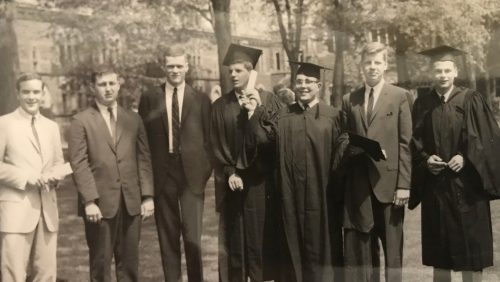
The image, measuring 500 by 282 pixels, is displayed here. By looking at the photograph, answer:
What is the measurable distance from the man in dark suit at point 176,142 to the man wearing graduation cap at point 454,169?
43.6 inches

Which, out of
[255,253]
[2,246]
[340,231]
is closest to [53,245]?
[2,246]

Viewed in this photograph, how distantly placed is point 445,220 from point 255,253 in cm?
95

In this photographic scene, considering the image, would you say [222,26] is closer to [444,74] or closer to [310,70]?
[310,70]

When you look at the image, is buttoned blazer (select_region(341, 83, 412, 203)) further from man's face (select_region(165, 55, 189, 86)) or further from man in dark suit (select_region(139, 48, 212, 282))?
man's face (select_region(165, 55, 189, 86))

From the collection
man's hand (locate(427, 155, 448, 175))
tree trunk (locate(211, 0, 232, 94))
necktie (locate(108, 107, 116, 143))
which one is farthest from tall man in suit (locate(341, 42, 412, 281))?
necktie (locate(108, 107, 116, 143))

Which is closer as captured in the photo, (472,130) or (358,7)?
(472,130)

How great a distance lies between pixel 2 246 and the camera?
298 cm

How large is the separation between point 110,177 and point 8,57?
38.0 inches

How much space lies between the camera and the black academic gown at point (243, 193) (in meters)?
2.91

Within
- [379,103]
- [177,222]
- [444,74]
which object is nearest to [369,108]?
[379,103]

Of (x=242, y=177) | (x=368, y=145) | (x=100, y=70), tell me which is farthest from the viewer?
(x=100, y=70)

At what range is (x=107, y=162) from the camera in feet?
9.77

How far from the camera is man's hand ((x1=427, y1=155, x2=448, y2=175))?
9.12 feet

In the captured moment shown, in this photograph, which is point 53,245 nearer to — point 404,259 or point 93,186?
point 93,186
